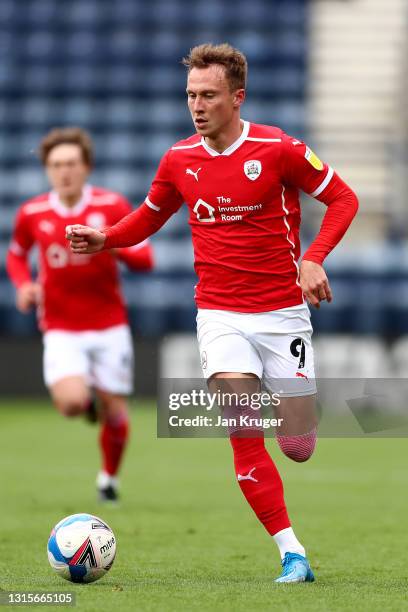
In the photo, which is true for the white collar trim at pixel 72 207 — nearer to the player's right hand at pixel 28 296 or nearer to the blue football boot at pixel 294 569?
the player's right hand at pixel 28 296

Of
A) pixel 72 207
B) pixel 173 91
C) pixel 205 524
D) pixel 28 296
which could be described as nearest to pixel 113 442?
pixel 28 296

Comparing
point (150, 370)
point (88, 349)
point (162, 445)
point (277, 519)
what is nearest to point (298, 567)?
point (277, 519)

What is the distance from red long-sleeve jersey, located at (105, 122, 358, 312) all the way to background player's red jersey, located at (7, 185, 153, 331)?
2.91 m

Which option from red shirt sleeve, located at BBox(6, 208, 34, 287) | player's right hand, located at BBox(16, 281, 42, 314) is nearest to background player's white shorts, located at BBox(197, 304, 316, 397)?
player's right hand, located at BBox(16, 281, 42, 314)

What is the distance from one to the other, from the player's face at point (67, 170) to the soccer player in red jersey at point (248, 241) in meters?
2.79

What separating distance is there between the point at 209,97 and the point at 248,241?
22.7 inches

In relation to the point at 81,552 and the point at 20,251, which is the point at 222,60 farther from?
the point at 20,251

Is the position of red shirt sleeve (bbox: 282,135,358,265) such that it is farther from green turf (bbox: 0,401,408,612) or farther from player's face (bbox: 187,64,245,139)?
green turf (bbox: 0,401,408,612)

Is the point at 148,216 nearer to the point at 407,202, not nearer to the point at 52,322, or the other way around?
the point at 52,322

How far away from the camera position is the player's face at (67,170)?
746cm

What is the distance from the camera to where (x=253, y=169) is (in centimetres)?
461

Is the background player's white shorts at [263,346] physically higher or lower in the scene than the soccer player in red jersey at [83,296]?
higher

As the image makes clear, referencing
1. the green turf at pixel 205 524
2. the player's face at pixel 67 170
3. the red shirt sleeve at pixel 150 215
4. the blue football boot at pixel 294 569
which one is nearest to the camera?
the green turf at pixel 205 524

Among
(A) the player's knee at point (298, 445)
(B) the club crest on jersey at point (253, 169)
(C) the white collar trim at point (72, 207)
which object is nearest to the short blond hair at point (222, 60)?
(B) the club crest on jersey at point (253, 169)
